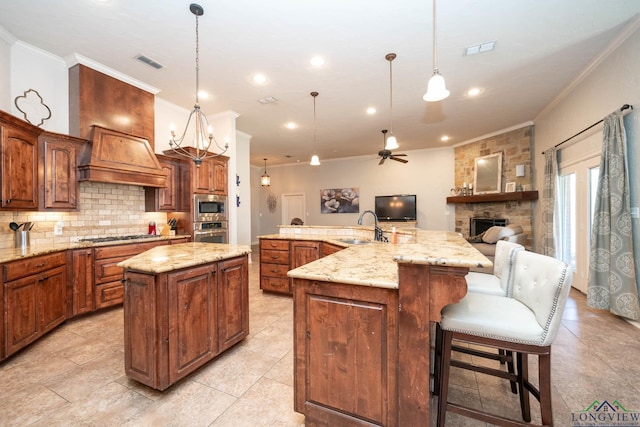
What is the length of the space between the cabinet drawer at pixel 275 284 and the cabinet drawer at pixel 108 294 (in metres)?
1.77

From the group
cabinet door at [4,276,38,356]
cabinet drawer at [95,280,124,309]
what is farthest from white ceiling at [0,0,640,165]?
cabinet drawer at [95,280,124,309]

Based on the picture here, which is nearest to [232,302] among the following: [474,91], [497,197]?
[474,91]

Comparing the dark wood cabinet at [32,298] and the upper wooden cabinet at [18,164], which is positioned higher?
the upper wooden cabinet at [18,164]

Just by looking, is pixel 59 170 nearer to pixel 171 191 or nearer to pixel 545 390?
pixel 171 191

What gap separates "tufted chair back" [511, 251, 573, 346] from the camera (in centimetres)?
120

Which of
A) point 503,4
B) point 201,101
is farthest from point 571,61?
point 201,101

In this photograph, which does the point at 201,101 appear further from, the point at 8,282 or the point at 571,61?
the point at 571,61

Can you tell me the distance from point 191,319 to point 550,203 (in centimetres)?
553

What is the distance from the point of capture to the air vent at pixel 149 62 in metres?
3.12

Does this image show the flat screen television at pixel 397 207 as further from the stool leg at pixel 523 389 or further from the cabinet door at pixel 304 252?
the stool leg at pixel 523 389

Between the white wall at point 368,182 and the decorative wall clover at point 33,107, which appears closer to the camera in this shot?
the decorative wall clover at point 33,107

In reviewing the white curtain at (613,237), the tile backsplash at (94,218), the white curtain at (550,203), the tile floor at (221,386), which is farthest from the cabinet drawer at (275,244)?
the white curtain at (550,203)

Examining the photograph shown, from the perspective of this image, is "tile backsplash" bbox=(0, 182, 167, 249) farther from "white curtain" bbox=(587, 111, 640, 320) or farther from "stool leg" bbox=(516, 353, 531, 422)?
"white curtain" bbox=(587, 111, 640, 320)

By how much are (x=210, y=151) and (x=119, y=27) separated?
228cm
